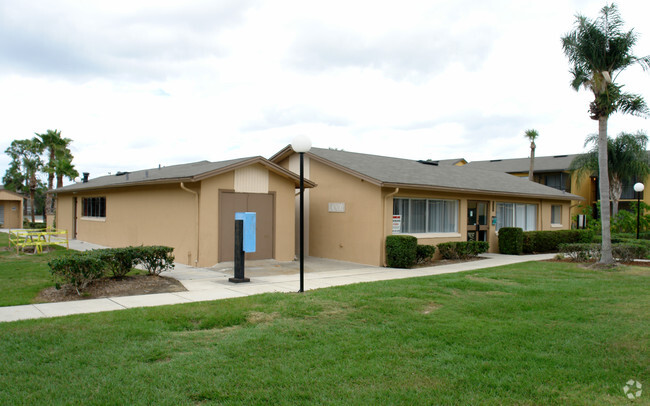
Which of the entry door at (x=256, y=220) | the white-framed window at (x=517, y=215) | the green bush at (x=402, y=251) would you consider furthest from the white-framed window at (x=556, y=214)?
the entry door at (x=256, y=220)

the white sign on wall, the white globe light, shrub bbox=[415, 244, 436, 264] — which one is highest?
the white globe light

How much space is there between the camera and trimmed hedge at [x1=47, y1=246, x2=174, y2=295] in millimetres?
8492

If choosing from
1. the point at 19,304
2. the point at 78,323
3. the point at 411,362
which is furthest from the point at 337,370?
the point at 19,304

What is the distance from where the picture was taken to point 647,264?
565 inches

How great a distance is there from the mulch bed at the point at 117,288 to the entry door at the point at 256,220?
3140 millimetres

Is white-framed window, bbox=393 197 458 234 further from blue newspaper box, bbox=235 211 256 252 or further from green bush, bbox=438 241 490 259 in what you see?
blue newspaper box, bbox=235 211 256 252

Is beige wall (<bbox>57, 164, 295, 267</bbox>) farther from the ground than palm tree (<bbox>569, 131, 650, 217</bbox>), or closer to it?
closer to it

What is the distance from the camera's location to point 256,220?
1469 cm

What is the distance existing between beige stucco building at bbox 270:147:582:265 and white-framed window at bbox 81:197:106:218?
25.8 feet

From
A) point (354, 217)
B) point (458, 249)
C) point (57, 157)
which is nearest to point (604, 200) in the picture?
point (458, 249)

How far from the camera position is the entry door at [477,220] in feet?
60.2

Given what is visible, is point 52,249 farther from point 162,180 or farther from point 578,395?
point 578,395

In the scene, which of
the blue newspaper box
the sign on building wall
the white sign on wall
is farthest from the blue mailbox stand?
the sign on building wall

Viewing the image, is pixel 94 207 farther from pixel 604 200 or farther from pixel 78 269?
pixel 604 200
